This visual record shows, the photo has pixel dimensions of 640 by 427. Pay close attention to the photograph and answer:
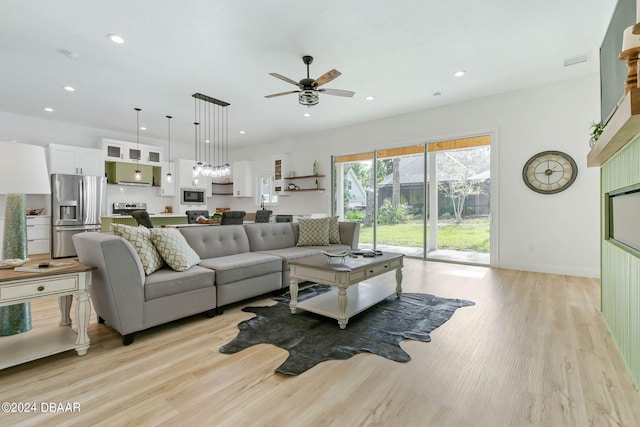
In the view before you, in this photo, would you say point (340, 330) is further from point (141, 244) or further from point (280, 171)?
point (280, 171)

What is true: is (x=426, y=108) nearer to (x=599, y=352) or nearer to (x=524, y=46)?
(x=524, y=46)

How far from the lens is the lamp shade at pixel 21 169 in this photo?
189 centimetres

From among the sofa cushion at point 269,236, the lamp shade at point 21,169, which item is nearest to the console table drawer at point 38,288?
the lamp shade at point 21,169

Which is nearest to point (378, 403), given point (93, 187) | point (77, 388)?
point (77, 388)

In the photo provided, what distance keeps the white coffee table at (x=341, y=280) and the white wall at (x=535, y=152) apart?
2.84 meters

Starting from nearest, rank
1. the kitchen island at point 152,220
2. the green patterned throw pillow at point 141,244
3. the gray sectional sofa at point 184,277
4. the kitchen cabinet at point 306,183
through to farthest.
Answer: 1. the gray sectional sofa at point 184,277
2. the green patterned throw pillow at point 141,244
3. the kitchen island at point 152,220
4. the kitchen cabinet at point 306,183

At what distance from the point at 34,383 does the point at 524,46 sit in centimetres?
533

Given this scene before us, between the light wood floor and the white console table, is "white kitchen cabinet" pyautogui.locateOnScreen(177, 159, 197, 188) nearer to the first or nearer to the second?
the light wood floor

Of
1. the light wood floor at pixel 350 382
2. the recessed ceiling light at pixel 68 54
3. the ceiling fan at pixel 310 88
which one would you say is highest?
the recessed ceiling light at pixel 68 54

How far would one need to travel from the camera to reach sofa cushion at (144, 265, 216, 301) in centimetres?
234

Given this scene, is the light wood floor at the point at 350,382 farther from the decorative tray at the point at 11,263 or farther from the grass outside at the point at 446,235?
the grass outside at the point at 446,235

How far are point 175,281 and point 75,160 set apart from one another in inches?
225

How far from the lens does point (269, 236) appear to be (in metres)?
4.11

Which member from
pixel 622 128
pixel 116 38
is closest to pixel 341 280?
pixel 622 128
